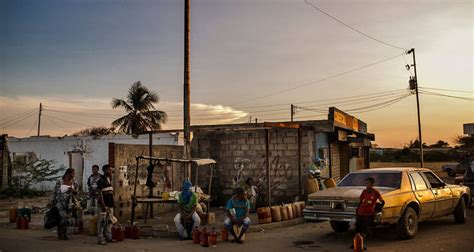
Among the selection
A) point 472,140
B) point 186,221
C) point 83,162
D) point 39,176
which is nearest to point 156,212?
point 186,221

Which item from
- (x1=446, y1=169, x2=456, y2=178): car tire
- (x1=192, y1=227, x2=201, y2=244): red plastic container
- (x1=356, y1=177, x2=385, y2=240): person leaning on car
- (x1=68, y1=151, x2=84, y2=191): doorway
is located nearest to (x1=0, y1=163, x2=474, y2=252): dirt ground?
(x1=192, y1=227, x2=201, y2=244): red plastic container

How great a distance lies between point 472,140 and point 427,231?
1794 inches

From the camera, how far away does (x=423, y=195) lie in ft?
34.9

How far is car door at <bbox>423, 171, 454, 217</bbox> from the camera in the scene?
36.6 ft

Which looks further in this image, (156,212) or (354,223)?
(156,212)

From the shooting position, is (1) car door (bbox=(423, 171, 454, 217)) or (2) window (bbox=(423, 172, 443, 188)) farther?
(2) window (bbox=(423, 172, 443, 188))

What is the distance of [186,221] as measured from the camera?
11211 mm

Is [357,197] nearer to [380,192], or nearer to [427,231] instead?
[380,192]

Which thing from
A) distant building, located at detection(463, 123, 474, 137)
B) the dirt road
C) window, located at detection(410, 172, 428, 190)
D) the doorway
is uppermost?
distant building, located at detection(463, 123, 474, 137)

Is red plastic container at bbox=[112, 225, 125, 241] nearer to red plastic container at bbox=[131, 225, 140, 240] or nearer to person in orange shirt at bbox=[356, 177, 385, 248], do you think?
red plastic container at bbox=[131, 225, 140, 240]

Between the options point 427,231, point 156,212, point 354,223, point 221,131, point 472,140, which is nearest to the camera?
point 354,223

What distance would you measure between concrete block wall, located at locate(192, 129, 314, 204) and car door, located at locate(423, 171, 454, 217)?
570 cm

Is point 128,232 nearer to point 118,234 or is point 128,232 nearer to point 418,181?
point 118,234

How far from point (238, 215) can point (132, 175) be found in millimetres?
5006
